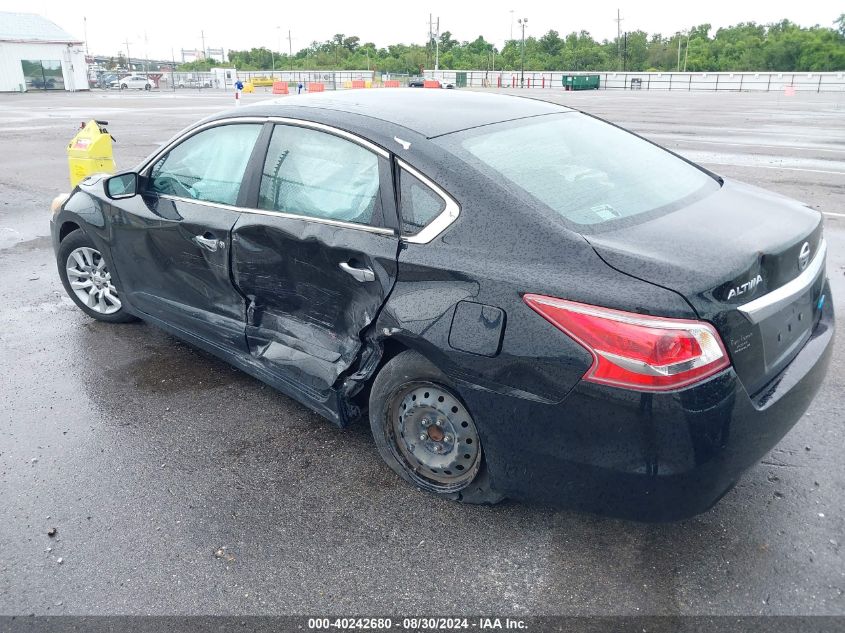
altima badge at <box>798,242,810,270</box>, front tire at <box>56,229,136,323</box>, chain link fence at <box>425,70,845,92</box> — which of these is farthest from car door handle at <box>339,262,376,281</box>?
chain link fence at <box>425,70,845,92</box>

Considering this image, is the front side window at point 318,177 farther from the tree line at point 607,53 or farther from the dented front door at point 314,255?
the tree line at point 607,53

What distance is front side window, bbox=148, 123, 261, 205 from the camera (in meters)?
3.72

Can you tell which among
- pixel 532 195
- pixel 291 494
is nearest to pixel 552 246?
pixel 532 195

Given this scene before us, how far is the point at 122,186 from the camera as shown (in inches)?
173

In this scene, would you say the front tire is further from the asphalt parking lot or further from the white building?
the white building

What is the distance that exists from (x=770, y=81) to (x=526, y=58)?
52804mm

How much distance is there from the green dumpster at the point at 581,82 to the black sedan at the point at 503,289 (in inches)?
2511

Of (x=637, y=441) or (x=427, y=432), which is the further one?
(x=427, y=432)

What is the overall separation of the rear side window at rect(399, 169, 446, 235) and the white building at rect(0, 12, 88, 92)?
188 ft

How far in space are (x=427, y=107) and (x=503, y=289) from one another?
1352mm

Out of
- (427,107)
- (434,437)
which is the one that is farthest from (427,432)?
(427,107)

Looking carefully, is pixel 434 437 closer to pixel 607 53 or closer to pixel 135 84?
pixel 135 84

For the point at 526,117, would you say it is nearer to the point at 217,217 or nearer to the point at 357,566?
the point at 217,217

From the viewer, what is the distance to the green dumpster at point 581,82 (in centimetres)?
6318
